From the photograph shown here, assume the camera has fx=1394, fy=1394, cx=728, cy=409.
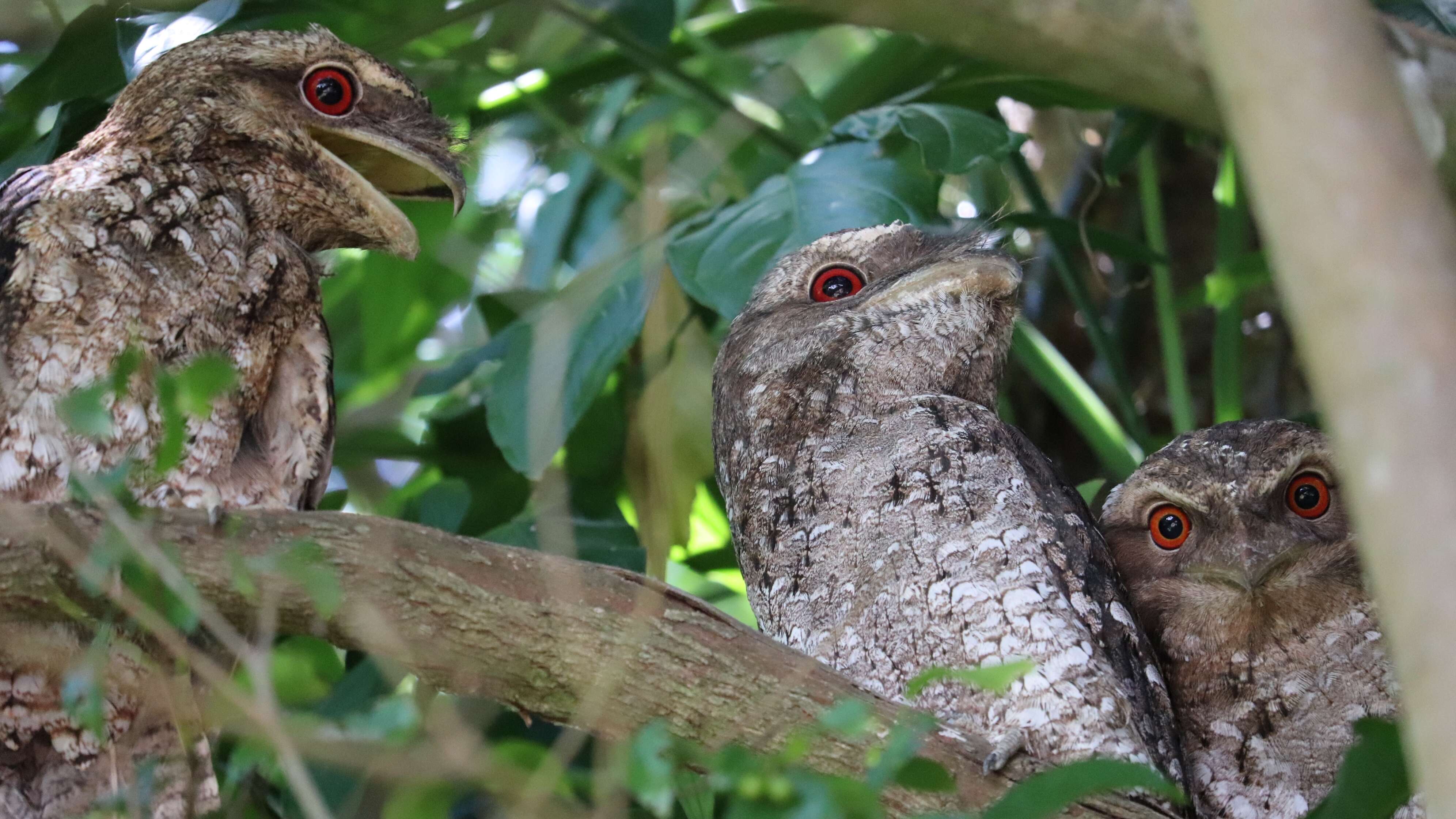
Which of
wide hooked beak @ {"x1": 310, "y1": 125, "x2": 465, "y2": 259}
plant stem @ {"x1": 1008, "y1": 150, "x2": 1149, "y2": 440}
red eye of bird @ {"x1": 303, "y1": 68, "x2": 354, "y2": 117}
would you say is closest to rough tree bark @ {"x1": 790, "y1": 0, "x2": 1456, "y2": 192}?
wide hooked beak @ {"x1": 310, "y1": 125, "x2": 465, "y2": 259}

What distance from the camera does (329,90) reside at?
276cm

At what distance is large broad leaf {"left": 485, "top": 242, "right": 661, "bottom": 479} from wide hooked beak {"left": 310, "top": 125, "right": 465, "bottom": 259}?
0.64 m

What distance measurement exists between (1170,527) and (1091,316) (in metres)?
1.43

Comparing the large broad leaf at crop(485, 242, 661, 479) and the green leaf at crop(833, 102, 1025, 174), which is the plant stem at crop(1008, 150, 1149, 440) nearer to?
the green leaf at crop(833, 102, 1025, 174)

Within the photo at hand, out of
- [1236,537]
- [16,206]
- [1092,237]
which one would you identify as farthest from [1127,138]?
[16,206]

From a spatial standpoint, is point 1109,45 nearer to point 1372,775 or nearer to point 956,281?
point 956,281

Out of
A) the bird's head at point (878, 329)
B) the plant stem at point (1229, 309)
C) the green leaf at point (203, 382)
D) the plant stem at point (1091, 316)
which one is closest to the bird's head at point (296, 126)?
the bird's head at point (878, 329)

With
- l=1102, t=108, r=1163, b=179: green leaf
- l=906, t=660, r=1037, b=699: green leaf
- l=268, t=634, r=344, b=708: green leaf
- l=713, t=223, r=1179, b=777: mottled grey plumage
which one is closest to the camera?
l=906, t=660, r=1037, b=699: green leaf

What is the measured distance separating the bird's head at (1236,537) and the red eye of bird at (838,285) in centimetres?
72

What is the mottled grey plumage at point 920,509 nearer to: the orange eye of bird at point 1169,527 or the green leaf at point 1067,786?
the orange eye of bird at point 1169,527

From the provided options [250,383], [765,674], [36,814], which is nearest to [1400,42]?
[765,674]

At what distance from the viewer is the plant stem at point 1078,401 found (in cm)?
401

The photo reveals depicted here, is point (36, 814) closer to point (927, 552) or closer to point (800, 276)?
point (927, 552)

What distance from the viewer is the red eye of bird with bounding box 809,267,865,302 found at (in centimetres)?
307
